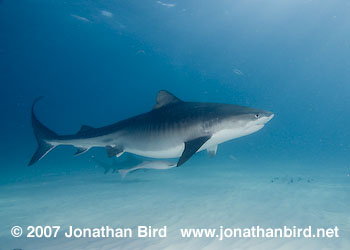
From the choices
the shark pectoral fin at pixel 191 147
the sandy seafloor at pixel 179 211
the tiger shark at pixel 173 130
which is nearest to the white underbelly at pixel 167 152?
the tiger shark at pixel 173 130

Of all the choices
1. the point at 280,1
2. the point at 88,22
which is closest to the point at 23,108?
the point at 88,22

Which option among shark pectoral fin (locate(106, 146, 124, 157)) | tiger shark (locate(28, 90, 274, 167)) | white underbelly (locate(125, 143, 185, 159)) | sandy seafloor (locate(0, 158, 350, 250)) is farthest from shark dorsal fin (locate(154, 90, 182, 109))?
sandy seafloor (locate(0, 158, 350, 250))

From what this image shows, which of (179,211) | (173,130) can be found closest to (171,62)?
(179,211)

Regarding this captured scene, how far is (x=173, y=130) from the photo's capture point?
4.83 m

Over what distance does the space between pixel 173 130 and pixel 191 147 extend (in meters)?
0.80

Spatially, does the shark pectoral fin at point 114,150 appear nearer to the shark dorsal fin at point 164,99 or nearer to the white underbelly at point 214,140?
the white underbelly at point 214,140

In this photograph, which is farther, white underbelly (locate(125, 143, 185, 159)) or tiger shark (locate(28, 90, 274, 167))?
white underbelly (locate(125, 143, 185, 159))

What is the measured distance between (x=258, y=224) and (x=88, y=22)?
115ft

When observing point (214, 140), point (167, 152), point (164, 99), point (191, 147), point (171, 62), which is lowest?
point (191, 147)

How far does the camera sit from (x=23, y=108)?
4154 inches

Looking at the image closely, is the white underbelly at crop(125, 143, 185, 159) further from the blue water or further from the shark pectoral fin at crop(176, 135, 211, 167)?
the blue water

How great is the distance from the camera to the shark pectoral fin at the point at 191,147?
394 centimetres

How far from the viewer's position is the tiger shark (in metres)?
4.31

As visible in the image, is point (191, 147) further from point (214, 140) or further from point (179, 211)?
point (179, 211)
